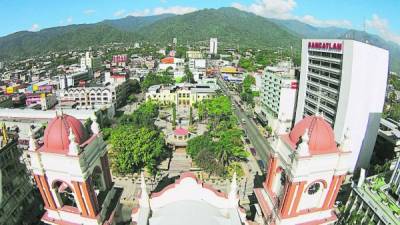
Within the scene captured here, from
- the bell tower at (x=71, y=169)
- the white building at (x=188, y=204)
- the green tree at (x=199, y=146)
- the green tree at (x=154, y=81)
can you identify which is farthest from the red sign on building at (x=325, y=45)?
the green tree at (x=154, y=81)

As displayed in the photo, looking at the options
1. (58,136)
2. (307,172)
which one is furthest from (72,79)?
(307,172)

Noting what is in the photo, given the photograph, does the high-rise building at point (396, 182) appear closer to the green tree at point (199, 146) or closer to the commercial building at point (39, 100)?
the green tree at point (199, 146)

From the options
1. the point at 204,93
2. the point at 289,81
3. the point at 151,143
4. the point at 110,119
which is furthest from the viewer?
the point at 204,93

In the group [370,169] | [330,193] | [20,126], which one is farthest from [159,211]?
[20,126]

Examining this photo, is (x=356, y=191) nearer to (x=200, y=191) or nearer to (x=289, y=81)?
(x=200, y=191)

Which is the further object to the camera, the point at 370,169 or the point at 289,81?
the point at 289,81
